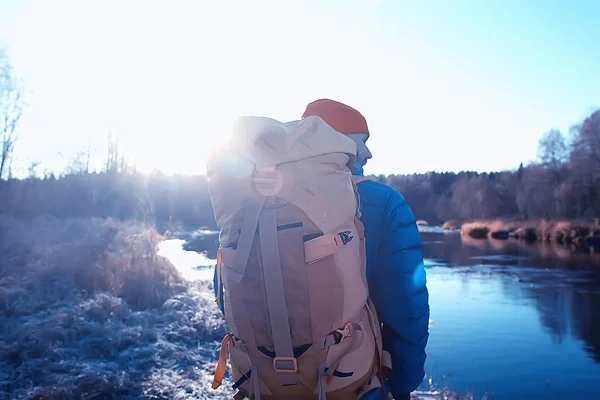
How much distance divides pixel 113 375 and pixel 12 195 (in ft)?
68.1

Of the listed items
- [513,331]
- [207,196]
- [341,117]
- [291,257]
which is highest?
[207,196]

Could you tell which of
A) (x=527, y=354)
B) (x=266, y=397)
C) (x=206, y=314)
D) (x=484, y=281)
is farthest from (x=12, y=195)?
(x=266, y=397)

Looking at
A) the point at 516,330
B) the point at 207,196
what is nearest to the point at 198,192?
the point at 207,196

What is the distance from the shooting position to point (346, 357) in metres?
1.57

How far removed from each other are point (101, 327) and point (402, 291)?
214 inches

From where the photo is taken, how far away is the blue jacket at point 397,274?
1887 mm

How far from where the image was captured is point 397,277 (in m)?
1.91

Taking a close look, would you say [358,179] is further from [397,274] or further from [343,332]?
[343,332]

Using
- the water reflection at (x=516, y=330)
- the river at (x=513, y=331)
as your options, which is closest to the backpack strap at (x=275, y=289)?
the river at (x=513, y=331)

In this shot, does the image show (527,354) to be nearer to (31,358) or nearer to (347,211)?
(31,358)

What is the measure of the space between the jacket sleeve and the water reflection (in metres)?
5.01

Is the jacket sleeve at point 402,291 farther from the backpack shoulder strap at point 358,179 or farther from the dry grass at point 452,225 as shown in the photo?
the dry grass at point 452,225

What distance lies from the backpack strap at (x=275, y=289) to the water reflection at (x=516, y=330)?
5633 mm

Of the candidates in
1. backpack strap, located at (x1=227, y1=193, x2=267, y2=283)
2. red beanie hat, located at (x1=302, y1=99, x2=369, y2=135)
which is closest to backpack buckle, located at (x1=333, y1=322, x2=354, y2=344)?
backpack strap, located at (x1=227, y1=193, x2=267, y2=283)
